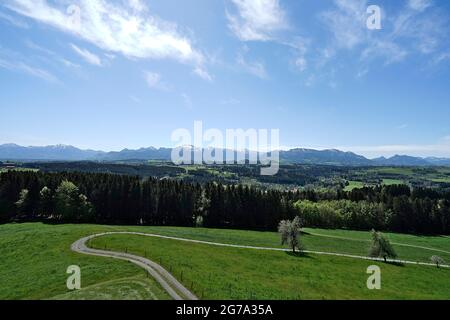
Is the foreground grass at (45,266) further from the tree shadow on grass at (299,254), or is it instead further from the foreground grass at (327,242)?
the tree shadow on grass at (299,254)

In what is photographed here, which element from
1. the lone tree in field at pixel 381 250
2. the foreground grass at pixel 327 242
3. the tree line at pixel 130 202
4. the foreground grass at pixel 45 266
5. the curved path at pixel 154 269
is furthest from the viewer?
the tree line at pixel 130 202

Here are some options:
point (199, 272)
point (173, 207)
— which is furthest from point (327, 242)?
point (199, 272)

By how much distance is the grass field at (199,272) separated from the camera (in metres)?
40.6

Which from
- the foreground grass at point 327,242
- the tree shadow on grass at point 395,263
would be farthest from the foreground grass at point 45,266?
the tree shadow on grass at point 395,263

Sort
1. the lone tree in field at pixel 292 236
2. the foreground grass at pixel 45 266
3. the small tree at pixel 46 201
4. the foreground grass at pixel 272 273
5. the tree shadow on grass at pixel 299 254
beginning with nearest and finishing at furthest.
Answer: the foreground grass at pixel 45 266
the foreground grass at pixel 272 273
the tree shadow on grass at pixel 299 254
the lone tree in field at pixel 292 236
the small tree at pixel 46 201

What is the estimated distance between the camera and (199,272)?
48.8 meters

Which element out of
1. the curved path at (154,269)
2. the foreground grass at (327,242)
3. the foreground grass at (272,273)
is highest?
the curved path at (154,269)

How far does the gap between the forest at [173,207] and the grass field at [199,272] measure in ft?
88.0

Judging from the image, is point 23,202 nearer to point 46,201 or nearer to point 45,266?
point 46,201

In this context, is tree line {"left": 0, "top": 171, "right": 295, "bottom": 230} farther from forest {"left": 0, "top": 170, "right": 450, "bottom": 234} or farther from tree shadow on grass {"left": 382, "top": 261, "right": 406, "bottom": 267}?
tree shadow on grass {"left": 382, "top": 261, "right": 406, "bottom": 267}

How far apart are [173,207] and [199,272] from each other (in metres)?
82.6

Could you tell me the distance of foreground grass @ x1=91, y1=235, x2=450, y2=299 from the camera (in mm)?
43834

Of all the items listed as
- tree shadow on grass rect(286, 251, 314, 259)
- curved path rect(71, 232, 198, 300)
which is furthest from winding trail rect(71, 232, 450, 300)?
tree shadow on grass rect(286, 251, 314, 259)
